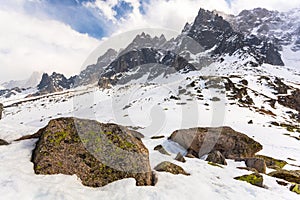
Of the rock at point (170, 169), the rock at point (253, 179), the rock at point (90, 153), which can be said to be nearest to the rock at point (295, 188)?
the rock at point (253, 179)

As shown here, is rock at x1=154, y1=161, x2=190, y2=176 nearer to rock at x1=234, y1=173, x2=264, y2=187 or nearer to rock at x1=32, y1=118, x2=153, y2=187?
rock at x1=32, y1=118, x2=153, y2=187

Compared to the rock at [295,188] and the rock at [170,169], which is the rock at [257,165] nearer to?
the rock at [295,188]

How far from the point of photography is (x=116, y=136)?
1111 cm

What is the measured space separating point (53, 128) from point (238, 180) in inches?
344

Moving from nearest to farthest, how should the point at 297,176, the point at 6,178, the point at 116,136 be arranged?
the point at 6,178, the point at 116,136, the point at 297,176

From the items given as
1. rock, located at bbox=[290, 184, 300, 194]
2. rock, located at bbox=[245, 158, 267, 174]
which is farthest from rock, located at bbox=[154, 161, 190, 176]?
rock, located at bbox=[245, 158, 267, 174]

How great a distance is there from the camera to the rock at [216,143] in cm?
2128

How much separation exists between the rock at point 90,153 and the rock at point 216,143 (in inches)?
449

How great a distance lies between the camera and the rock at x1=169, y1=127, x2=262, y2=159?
21.3 metres

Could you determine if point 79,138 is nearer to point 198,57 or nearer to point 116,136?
point 116,136

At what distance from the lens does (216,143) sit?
21.8 m

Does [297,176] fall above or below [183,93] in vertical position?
below

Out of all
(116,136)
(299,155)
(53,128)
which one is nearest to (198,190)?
(116,136)

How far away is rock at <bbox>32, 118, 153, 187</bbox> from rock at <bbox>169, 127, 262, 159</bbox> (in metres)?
11.4
